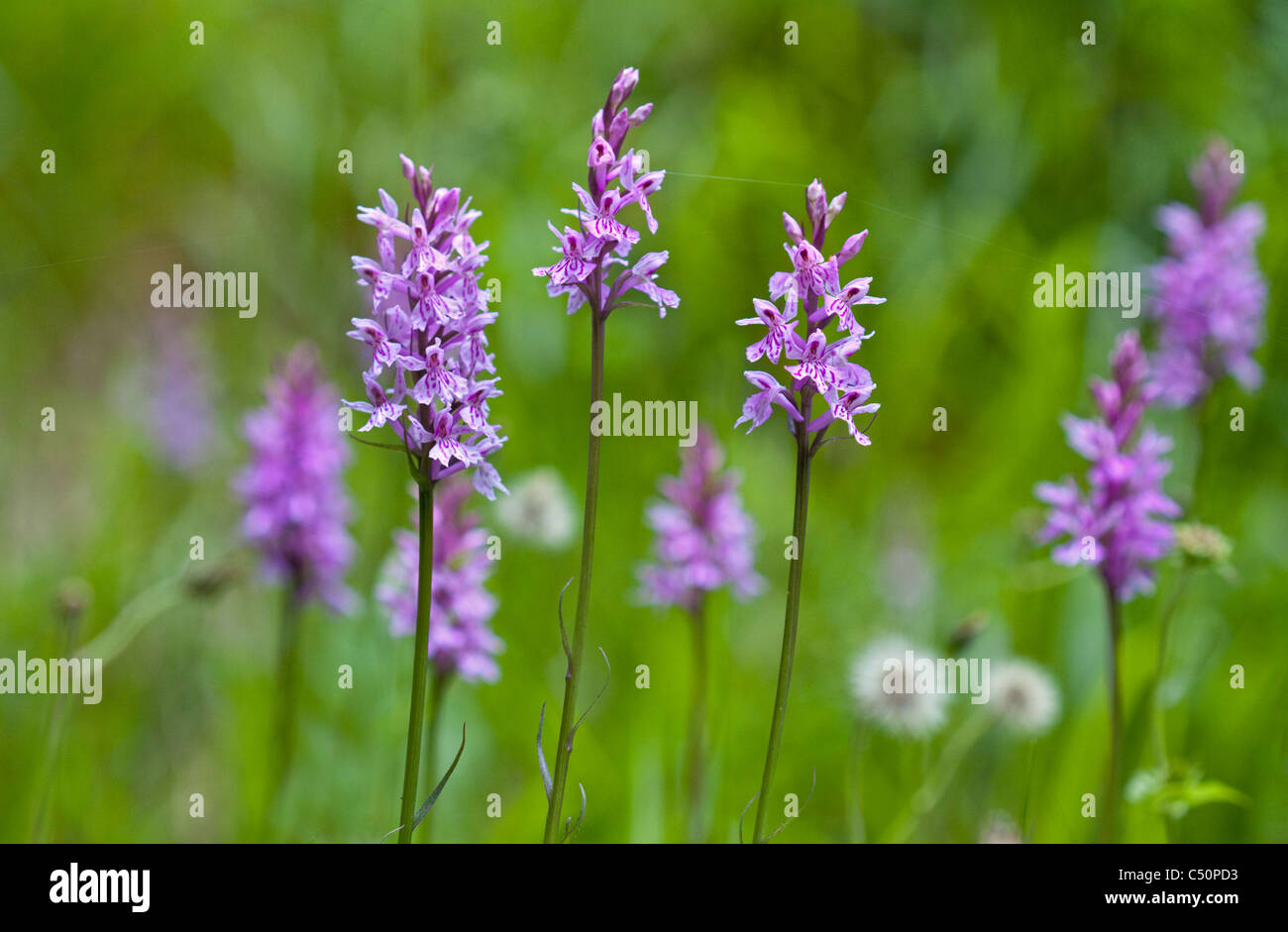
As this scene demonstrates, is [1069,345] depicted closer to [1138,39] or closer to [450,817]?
[1138,39]

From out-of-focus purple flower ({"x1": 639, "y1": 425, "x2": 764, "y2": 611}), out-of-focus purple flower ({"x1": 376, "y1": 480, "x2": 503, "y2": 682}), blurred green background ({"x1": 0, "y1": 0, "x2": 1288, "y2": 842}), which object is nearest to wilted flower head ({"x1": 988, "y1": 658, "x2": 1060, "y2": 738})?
blurred green background ({"x1": 0, "y1": 0, "x2": 1288, "y2": 842})

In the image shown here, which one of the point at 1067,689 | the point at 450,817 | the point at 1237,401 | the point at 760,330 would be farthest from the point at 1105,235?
the point at 450,817

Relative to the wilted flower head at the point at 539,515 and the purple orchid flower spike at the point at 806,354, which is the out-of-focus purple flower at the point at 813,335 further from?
the wilted flower head at the point at 539,515

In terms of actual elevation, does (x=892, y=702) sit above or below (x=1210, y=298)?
below

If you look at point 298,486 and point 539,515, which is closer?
point 298,486

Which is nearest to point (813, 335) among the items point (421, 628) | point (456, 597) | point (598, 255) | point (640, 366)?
point (598, 255)

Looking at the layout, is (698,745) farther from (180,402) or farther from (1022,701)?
(180,402)

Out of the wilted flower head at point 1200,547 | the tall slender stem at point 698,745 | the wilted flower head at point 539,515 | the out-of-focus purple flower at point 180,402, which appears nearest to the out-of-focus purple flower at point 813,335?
the tall slender stem at point 698,745

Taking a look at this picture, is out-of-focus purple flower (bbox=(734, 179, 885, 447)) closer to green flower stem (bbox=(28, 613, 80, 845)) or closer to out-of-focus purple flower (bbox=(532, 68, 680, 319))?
out-of-focus purple flower (bbox=(532, 68, 680, 319))
